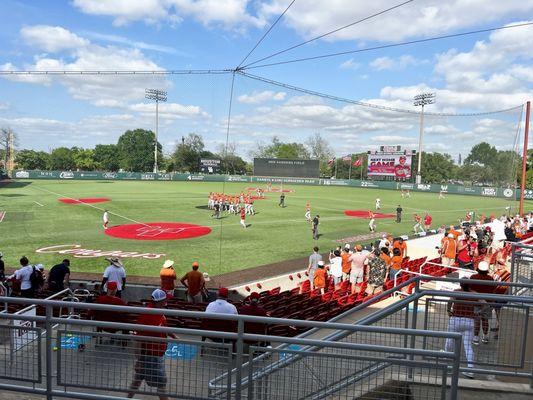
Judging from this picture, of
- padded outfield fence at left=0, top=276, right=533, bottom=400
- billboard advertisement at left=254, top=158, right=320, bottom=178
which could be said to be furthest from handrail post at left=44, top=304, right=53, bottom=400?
billboard advertisement at left=254, top=158, right=320, bottom=178

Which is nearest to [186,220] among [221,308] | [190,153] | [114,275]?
[190,153]

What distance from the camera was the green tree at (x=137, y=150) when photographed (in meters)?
36.8

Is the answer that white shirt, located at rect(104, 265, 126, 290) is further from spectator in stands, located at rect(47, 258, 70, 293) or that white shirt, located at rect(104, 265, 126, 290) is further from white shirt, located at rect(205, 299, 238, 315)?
white shirt, located at rect(205, 299, 238, 315)

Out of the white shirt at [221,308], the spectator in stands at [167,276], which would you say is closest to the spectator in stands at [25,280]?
the spectator in stands at [167,276]

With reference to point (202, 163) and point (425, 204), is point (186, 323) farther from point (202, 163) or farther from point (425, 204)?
point (425, 204)

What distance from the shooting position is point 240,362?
350 cm

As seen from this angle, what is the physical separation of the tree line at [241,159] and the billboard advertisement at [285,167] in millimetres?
326

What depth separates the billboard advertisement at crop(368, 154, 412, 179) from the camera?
44938 mm

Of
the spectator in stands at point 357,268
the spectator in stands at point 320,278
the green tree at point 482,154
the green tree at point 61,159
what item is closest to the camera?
the spectator in stands at point 320,278

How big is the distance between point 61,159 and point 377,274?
49626mm

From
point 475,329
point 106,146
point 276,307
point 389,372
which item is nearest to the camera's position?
point 389,372

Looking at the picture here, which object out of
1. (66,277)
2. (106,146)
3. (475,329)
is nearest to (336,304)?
(475,329)

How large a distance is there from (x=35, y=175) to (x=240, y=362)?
5168 cm

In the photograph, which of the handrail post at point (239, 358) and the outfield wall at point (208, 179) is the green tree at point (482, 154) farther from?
the handrail post at point (239, 358)
